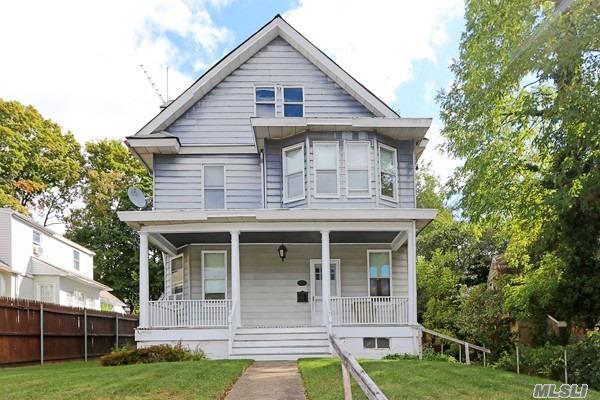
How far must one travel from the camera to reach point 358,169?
639 inches

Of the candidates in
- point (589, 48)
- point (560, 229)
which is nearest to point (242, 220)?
point (560, 229)

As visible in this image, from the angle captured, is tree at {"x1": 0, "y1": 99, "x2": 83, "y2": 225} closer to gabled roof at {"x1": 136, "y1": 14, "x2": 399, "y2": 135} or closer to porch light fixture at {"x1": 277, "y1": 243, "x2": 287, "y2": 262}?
gabled roof at {"x1": 136, "y1": 14, "x2": 399, "y2": 135}

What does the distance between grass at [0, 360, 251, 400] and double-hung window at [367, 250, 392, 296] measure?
7290mm

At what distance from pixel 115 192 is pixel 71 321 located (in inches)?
978

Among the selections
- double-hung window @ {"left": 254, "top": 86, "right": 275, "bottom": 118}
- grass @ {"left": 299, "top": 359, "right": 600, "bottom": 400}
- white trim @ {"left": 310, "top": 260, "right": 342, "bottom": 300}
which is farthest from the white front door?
grass @ {"left": 299, "top": 359, "right": 600, "bottom": 400}

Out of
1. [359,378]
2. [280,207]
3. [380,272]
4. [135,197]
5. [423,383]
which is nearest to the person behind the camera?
[359,378]

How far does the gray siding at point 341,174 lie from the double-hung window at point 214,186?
1725 millimetres

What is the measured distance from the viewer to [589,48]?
11.1 metres

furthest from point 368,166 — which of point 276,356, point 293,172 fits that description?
point 276,356

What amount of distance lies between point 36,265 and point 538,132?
22.0 metres

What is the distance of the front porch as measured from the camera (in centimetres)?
1480

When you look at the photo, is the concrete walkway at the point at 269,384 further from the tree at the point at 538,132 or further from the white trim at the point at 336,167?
the tree at the point at 538,132

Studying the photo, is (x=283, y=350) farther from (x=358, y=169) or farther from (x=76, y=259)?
(x=76, y=259)

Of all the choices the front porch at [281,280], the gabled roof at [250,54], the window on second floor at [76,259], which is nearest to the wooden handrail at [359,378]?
the front porch at [281,280]
